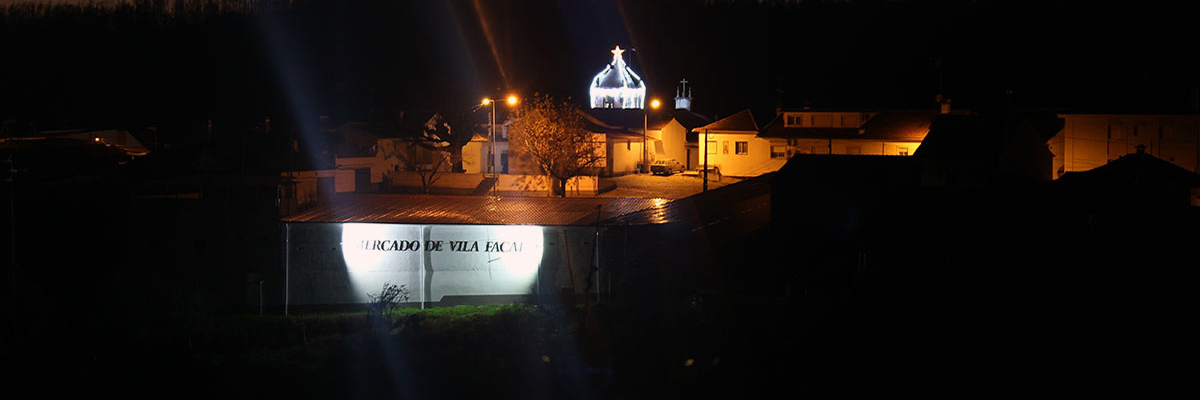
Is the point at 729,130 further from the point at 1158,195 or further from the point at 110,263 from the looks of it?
the point at 110,263

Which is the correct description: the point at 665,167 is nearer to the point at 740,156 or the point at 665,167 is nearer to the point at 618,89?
the point at 740,156

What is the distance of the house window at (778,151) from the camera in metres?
28.2

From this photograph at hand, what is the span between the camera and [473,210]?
611 inches

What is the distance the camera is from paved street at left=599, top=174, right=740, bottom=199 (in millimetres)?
24000

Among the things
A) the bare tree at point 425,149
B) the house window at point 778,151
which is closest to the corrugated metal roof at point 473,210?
the house window at point 778,151

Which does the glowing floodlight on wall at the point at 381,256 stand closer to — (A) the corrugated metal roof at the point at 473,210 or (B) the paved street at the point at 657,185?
(A) the corrugated metal roof at the point at 473,210

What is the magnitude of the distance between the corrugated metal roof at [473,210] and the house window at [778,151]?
1166cm

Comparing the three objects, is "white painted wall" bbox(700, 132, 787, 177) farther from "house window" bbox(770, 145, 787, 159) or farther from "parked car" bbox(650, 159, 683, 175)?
"parked car" bbox(650, 159, 683, 175)

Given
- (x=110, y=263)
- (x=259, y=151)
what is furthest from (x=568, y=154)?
(x=110, y=263)

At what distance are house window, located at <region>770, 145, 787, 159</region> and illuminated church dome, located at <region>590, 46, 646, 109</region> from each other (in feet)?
34.2

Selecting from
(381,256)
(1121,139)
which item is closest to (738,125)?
(1121,139)

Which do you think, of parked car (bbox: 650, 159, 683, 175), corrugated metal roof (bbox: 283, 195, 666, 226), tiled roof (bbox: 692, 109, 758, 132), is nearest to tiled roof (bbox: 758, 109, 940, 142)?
tiled roof (bbox: 692, 109, 758, 132)

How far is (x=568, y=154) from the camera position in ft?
77.9

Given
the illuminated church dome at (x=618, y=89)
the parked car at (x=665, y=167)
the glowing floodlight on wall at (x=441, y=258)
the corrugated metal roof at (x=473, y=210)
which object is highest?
the illuminated church dome at (x=618, y=89)
